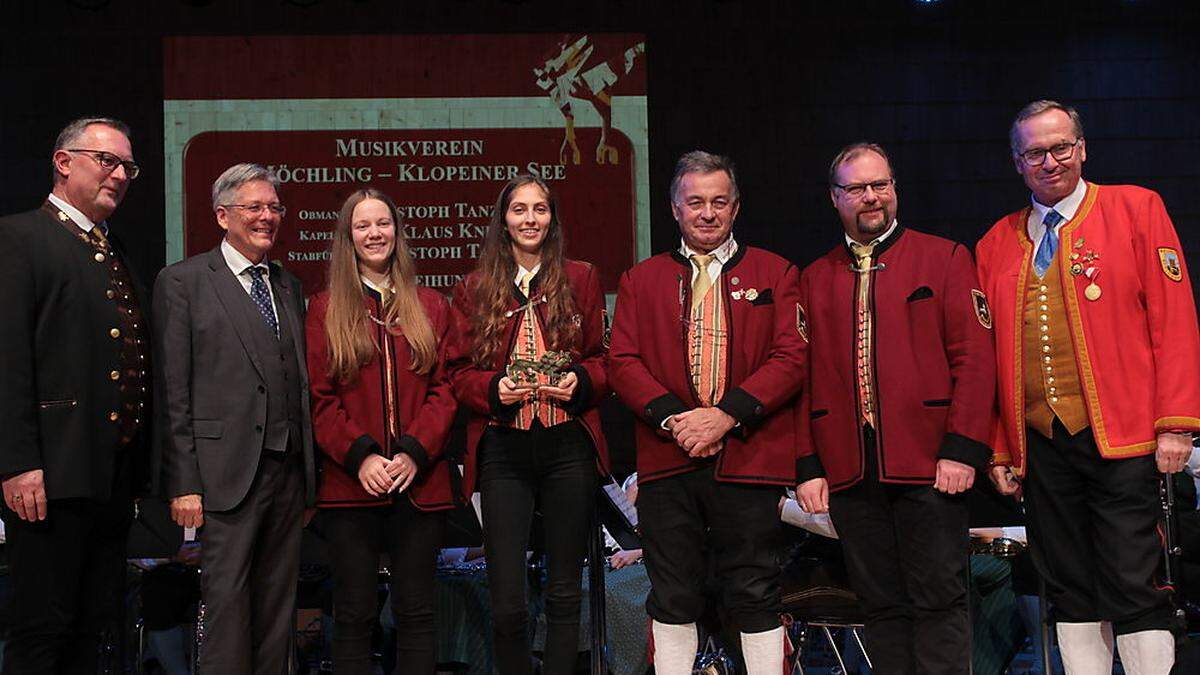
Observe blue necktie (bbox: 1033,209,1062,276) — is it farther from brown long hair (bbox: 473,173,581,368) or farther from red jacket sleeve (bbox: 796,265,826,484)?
brown long hair (bbox: 473,173,581,368)

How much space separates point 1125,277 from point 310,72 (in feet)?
14.4

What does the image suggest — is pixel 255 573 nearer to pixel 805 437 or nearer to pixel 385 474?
pixel 385 474

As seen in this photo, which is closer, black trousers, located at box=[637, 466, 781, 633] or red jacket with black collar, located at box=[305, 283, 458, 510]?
black trousers, located at box=[637, 466, 781, 633]

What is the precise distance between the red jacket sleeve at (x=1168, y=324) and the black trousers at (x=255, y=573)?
8.15 ft

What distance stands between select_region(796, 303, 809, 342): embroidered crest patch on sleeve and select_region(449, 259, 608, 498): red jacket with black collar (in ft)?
1.98

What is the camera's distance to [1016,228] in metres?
3.44

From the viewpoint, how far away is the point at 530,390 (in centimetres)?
335

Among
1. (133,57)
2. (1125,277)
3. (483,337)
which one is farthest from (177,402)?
(133,57)

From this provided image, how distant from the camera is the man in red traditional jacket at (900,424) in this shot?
3.16 m

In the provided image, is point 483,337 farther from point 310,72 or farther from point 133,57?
point 133,57

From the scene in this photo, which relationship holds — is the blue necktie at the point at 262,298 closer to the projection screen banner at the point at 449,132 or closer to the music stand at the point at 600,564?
the music stand at the point at 600,564

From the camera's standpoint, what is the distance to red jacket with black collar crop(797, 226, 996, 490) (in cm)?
317

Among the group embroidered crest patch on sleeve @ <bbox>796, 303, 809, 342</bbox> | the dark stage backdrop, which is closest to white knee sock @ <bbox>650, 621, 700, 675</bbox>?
embroidered crest patch on sleeve @ <bbox>796, 303, 809, 342</bbox>

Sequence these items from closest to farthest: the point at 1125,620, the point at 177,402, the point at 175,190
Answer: the point at 1125,620 < the point at 177,402 < the point at 175,190
